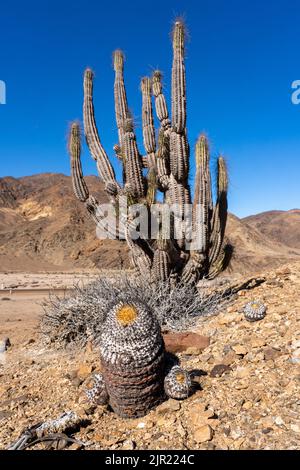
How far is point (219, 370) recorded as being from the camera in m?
Answer: 4.25

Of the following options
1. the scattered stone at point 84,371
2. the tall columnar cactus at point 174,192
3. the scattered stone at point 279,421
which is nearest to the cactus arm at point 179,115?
the tall columnar cactus at point 174,192

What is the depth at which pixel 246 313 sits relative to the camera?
543 cm

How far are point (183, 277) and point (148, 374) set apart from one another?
3.74m

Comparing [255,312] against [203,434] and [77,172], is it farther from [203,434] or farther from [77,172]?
[77,172]

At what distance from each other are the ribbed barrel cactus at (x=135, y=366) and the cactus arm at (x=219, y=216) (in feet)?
12.6

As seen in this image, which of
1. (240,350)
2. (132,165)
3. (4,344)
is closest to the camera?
(240,350)

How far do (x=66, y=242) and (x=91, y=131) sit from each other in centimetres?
2466

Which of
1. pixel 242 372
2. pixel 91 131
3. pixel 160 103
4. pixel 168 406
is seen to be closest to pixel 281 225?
pixel 160 103

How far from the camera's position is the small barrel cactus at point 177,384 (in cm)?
374

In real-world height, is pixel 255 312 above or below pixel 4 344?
above

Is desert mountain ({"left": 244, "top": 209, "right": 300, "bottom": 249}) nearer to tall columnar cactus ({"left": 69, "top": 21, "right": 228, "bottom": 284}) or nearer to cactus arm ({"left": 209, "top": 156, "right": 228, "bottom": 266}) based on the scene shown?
cactus arm ({"left": 209, "top": 156, "right": 228, "bottom": 266})
